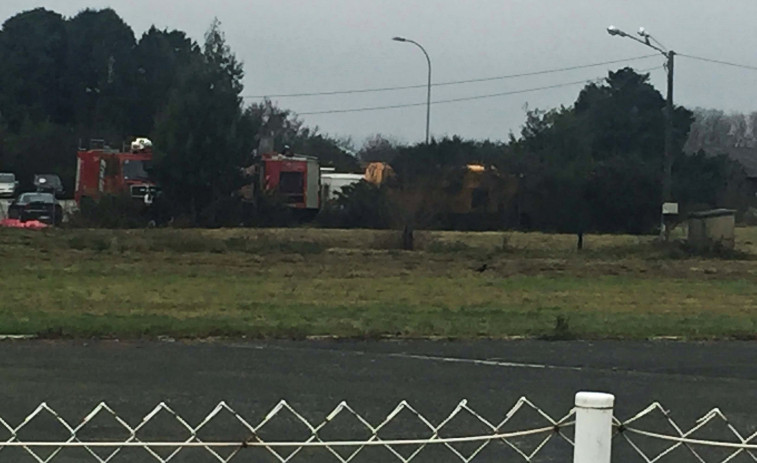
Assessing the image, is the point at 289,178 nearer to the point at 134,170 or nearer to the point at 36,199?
the point at 134,170

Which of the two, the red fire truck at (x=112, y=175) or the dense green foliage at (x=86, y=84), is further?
the dense green foliage at (x=86, y=84)

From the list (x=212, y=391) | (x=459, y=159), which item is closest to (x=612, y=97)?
(x=459, y=159)

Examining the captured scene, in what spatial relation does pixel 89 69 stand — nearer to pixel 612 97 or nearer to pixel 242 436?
pixel 612 97

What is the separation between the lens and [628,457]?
22.5 feet

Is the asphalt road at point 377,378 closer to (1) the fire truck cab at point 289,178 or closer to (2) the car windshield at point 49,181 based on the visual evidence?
(1) the fire truck cab at point 289,178

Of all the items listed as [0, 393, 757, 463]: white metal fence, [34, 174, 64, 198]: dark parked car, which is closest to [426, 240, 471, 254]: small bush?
[0, 393, 757, 463]: white metal fence

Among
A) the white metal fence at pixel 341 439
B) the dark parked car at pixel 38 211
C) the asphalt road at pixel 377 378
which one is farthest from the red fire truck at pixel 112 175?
the white metal fence at pixel 341 439

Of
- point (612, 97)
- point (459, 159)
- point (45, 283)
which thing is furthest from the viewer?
point (612, 97)

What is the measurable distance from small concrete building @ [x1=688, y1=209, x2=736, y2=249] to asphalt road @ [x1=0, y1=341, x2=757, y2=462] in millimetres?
17581

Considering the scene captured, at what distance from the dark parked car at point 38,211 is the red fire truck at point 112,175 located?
3.90ft

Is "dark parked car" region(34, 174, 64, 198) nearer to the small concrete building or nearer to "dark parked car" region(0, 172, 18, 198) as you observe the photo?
"dark parked car" region(0, 172, 18, 198)

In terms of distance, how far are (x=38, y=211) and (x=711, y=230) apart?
21972mm

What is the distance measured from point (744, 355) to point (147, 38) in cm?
6890

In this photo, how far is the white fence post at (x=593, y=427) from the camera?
2967 mm
